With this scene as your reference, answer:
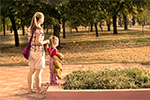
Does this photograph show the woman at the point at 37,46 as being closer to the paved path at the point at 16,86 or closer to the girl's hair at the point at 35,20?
the girl's hair at the point at 35,20

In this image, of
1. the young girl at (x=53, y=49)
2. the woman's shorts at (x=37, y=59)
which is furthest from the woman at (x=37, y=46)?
the young girl at (x=53, y=49)

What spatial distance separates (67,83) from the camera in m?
6.59

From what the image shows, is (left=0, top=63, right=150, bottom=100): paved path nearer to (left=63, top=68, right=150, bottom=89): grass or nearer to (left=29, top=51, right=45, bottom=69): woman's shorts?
(left=29, top=51, right=45, bottom=69): woman's shorts

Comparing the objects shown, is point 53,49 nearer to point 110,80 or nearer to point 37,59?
point 37,59

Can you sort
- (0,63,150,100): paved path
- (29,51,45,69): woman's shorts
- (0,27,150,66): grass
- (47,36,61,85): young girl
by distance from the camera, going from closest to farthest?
(0,63,150,100): paved path
(29,51,45,69): woman's shorts
(47,36,61,85): young girl
(0,27,150,66): grass

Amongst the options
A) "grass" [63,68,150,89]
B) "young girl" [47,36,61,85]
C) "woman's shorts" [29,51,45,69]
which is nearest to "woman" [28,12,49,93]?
"woman's shorts" [29,51,45,69]

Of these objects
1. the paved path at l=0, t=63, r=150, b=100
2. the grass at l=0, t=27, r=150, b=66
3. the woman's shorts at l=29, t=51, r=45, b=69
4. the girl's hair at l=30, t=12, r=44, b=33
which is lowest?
the paved path at l=0, t=63, r=150, b=100

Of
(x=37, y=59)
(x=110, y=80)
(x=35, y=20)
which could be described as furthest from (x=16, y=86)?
(x=110, y=80)

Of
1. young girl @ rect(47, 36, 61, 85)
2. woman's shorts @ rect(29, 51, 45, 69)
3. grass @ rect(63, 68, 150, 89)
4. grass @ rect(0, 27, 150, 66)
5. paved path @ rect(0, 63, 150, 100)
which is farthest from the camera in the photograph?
grass @ rect(0, 27, 150, 66)

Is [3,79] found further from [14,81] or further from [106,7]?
[106,7]

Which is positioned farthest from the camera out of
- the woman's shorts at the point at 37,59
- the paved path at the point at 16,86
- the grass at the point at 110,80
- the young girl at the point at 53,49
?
the young girl at the point at 53,49

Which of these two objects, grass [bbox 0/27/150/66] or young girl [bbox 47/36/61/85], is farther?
grass [bbox 0/27/150/66]

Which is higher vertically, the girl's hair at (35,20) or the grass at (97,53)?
the girl's hair at (35,20)

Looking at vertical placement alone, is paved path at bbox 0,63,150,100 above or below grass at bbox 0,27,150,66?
below
